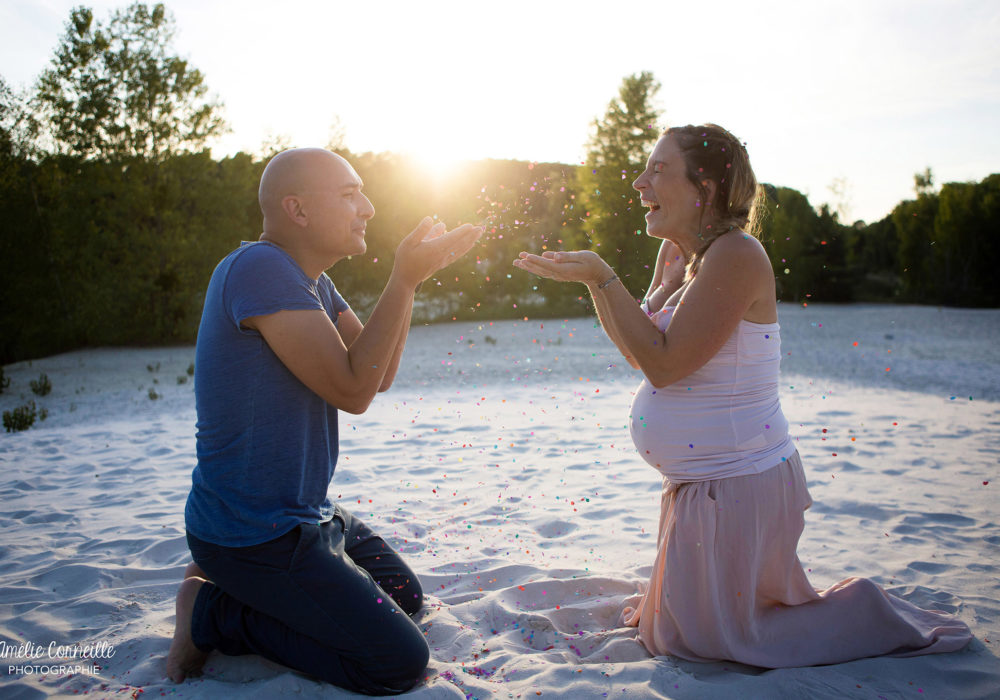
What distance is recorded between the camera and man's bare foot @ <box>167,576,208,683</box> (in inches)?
97.8

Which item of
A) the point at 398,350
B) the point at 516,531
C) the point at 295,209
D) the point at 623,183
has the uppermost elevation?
the point at 623,183

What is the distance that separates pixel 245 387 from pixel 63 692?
49.8 inches

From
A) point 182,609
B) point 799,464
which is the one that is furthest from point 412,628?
point 799,464

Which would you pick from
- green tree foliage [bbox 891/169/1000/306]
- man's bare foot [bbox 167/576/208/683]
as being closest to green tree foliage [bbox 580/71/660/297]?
man's bare foot [bbox 167/576/208/683]

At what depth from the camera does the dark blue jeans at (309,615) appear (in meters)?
2.38

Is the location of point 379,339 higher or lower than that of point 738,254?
lower

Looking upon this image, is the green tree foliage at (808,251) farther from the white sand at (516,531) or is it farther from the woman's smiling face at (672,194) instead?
the woman's smiling face at (672,194)

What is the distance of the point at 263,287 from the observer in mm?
2334

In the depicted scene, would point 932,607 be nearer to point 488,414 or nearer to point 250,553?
point 250,553

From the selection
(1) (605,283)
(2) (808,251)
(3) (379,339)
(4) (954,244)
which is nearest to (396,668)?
(3) (379,339)

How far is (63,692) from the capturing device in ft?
7.89

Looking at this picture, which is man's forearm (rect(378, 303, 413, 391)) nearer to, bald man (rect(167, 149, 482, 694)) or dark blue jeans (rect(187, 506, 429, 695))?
bald man (rect(167, 149, 482, 694))

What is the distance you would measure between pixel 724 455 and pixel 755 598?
594 mm

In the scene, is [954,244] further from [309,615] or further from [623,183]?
[309,615]
